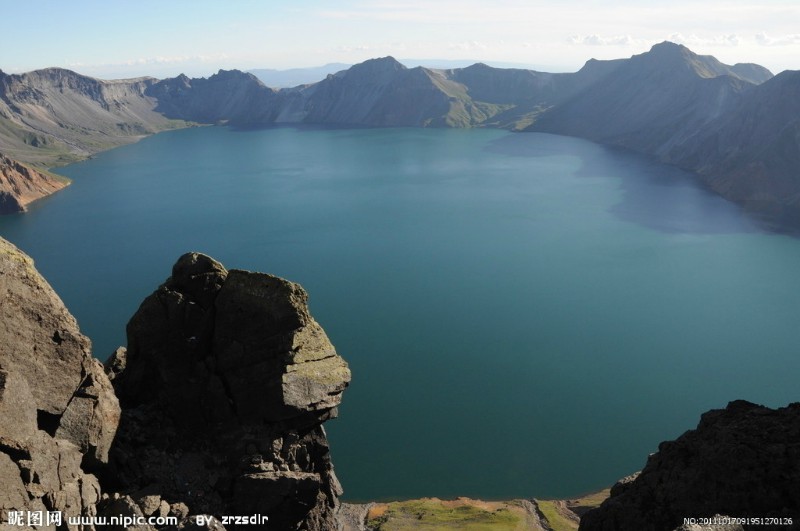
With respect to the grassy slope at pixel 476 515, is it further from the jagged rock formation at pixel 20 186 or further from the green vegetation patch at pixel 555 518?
the jagged rock formation at pixel 20 186

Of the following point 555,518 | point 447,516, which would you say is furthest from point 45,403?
point 555,518

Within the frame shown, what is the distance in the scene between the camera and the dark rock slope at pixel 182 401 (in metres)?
17.2

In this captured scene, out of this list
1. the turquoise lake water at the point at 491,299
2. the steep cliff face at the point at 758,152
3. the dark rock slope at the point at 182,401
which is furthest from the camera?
the steep cliff face at the point at 758,152

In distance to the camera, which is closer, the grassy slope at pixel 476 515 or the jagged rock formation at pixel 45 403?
the jagged rock formation at pixel 45 403

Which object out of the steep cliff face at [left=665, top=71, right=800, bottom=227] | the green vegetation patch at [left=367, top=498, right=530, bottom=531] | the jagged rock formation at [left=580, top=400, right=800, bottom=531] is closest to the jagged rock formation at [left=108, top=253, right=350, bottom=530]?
the jagged rock formation at [left=580, top=400, right=800, bottom=531]

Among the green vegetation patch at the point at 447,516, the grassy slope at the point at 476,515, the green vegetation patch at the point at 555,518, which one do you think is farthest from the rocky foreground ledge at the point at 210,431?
the green vegetation patch at the point at 555,518

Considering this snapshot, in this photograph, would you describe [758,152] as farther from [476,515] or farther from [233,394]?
[233,394]

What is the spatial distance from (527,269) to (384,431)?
46.1 meters

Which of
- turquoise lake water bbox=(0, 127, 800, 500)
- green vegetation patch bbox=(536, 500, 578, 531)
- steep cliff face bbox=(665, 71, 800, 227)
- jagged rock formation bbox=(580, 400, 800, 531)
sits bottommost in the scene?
green vegetation patch bbox=(536, 500, 578, 531)

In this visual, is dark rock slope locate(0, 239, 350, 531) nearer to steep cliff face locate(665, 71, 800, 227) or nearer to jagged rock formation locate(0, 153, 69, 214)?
steep cliff face locate(665, 71, 800, 227)

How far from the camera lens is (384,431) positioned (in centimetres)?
4953

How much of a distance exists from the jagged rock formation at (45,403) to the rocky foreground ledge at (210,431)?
0.15 feet

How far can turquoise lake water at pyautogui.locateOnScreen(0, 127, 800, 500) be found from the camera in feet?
159

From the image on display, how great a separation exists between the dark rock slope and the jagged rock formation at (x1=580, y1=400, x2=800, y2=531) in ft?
34.6
